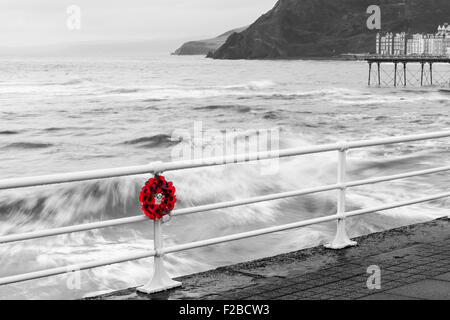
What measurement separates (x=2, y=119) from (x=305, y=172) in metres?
41.2

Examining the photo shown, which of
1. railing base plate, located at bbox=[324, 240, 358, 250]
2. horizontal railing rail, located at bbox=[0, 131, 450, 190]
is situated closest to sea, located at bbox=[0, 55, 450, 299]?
railing base plate, located at bbox=[324, 240, 358, 250]

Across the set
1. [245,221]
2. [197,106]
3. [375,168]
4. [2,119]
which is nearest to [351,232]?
[245,221]

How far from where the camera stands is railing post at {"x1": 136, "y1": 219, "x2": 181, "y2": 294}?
212 inches

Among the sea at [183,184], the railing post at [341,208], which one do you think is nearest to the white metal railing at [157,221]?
the railing post at [341,208]

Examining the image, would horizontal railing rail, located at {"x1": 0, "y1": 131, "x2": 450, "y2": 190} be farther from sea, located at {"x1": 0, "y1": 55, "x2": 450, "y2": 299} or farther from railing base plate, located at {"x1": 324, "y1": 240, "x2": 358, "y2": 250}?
sea, located at {"x1": 0, "y1": 55, "x2": 450, "y2": 299}

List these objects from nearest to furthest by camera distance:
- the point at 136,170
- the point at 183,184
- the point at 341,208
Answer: the point at 136,170
the point at 341,208
the point at 183,184

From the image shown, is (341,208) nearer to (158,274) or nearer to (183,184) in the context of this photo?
(158,274)

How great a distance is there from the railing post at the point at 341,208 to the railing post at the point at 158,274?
6.00ft

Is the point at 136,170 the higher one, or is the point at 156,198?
the point at 136,170

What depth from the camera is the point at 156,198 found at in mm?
5301

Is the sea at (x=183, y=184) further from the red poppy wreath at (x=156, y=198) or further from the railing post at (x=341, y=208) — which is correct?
the red poppy wreath at (x=156, y=198)

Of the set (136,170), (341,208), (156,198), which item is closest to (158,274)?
(156,198)

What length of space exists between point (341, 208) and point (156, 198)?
2055 millimetres
